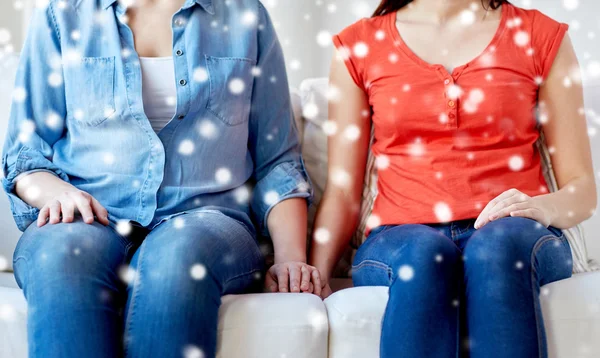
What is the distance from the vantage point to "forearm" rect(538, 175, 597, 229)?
1224 millimetres

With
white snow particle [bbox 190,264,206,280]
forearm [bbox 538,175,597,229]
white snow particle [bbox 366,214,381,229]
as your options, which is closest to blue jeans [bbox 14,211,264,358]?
white snow particle [bbox 190,264,206,280]

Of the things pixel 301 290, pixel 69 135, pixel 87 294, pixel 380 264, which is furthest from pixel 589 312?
pixel 69 135

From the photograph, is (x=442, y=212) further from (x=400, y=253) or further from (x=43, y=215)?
(x=43, y=215)

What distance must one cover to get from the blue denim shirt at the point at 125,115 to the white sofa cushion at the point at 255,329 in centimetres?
22

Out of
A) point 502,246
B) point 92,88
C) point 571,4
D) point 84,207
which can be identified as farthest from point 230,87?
point 571,4

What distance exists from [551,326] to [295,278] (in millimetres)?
412

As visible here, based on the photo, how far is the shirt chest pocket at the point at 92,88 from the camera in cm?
122

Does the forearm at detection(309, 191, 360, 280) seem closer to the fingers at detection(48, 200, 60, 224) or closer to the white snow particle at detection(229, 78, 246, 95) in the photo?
the white snow particle at detection(229, 78, 246, 95)

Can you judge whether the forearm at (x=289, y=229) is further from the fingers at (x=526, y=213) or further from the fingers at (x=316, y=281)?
the fingers at (x=526, y=213)

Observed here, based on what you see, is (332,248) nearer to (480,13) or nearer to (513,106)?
(513,106)

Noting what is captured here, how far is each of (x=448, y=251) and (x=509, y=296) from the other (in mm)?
124

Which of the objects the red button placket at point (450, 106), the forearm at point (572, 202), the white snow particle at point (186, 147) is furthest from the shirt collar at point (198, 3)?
the forearm at point (572, 202)

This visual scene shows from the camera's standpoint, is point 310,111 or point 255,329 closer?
point 255,329

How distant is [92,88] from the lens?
123cm
